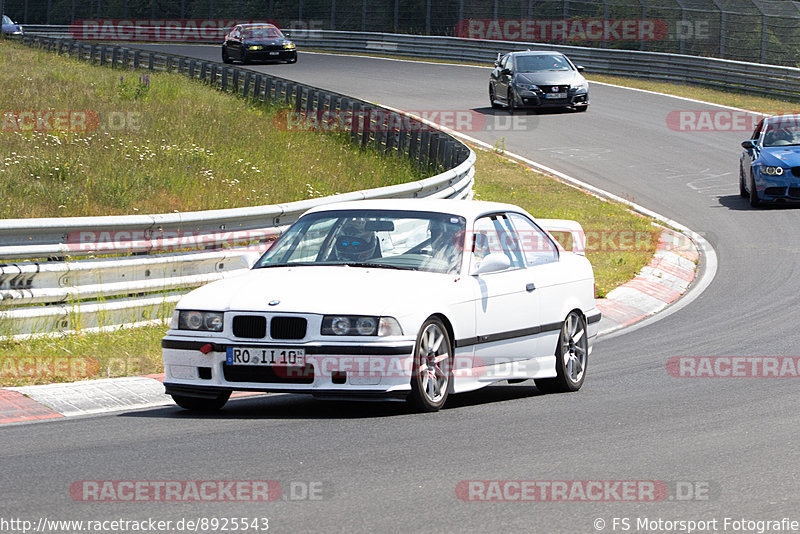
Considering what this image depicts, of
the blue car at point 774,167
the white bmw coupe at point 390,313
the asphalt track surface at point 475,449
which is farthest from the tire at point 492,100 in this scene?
the white bmw coupe at point 390,313

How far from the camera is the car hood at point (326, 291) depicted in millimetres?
8039

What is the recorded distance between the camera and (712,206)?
913 inches

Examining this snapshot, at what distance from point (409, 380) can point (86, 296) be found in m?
3.94

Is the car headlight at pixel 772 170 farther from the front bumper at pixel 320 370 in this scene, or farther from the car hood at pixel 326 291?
the front bumper at pixel 320 370

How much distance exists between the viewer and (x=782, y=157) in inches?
879

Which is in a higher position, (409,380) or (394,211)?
(394,211)

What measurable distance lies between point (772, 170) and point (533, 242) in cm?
1353

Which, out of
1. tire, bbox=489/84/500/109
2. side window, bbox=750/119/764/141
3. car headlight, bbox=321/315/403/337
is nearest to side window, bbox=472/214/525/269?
car headlight, bbox=321/315/403/337

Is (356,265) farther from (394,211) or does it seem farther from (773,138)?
(773,138)

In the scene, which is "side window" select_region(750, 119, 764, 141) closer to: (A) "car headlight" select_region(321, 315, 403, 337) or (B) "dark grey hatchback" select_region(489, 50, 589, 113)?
(B) "dark grey hatchback" select_region(489, 50, 589, 113)

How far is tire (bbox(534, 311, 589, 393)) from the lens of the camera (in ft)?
32.7

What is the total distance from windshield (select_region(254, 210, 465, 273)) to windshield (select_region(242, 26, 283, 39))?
3778cm

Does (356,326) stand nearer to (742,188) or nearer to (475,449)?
(475,449)

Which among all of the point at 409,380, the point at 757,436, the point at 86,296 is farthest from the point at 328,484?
the point at 86,296
